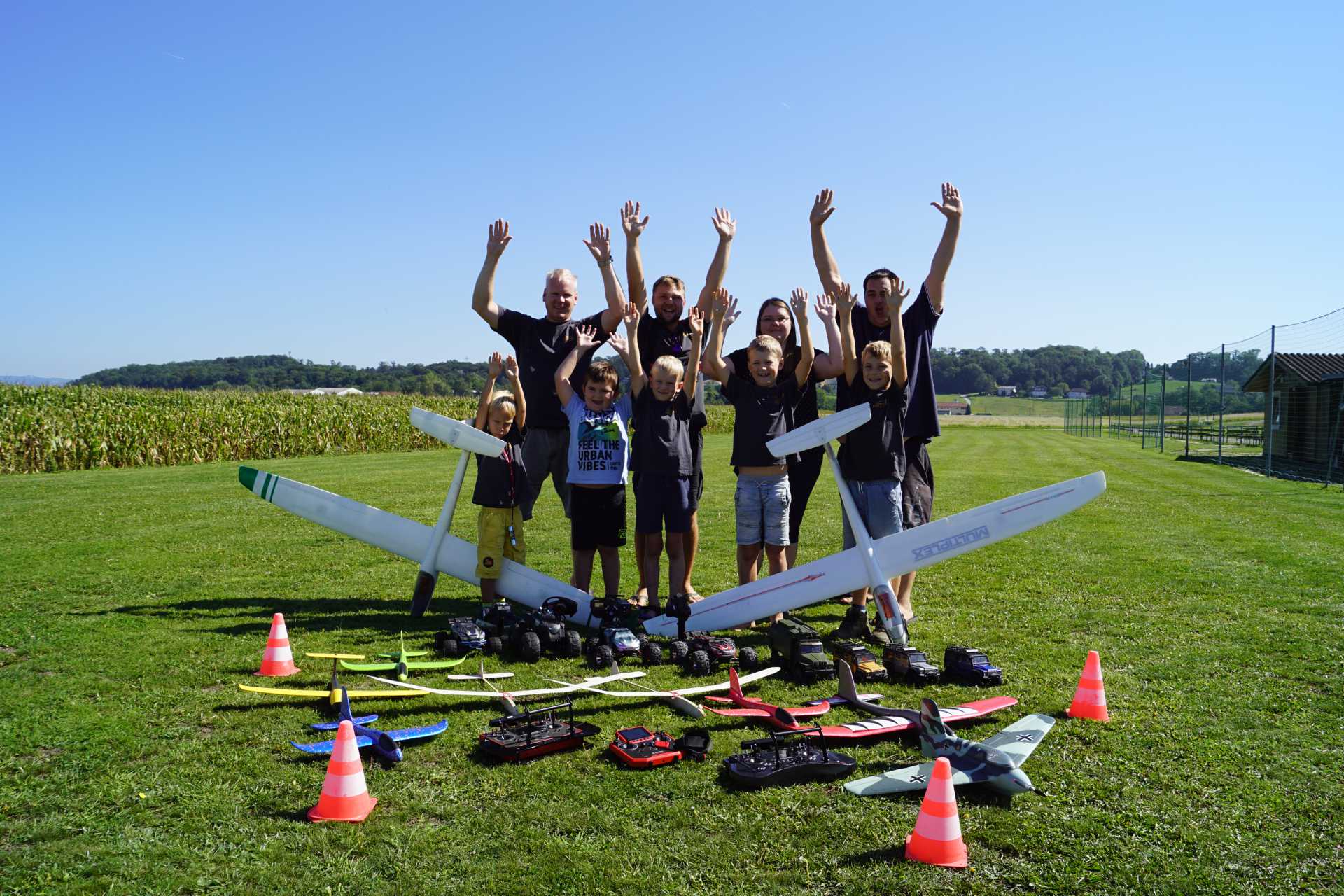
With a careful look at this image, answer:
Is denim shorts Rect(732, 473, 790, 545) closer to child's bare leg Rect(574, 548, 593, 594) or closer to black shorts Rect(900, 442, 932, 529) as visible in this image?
black shorts Rect(900, 442, 932, 529)

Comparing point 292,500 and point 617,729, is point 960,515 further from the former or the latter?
point 292,500

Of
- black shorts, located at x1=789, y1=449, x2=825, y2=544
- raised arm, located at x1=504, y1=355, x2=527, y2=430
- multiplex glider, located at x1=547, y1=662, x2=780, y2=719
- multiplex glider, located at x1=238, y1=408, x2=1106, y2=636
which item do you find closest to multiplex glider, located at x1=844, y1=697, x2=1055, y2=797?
multiplex glider, located at x1=547, y1=662, x2=780, y2=719

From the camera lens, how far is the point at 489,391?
7477 millimetres

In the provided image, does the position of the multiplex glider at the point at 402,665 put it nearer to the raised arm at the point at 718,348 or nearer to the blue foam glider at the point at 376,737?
the blue foam glider at the point at 376,737

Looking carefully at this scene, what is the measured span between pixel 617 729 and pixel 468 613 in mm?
3258

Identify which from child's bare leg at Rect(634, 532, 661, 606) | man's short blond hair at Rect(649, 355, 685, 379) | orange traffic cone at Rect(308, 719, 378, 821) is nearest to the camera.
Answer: orange traffic cone at Rect(308, 719, 378, 821)

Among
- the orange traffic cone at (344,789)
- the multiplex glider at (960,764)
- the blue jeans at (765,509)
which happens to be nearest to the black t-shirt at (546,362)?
the blue jeans at (765,509)

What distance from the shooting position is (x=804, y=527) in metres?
12.5

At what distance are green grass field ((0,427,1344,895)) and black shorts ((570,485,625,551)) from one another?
1.40m

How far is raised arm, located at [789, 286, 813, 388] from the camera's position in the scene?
6.85 metres

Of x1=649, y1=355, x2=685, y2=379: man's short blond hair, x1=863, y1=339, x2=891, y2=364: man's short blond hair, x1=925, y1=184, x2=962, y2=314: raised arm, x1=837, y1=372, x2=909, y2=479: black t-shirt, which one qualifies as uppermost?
x1=925, y1=184, x2=962, y2=314: raised arm

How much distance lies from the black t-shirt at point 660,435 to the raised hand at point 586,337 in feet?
2.38

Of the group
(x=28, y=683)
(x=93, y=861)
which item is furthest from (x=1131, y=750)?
(x=28, y=683)

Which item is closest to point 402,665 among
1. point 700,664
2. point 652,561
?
point 700,664
